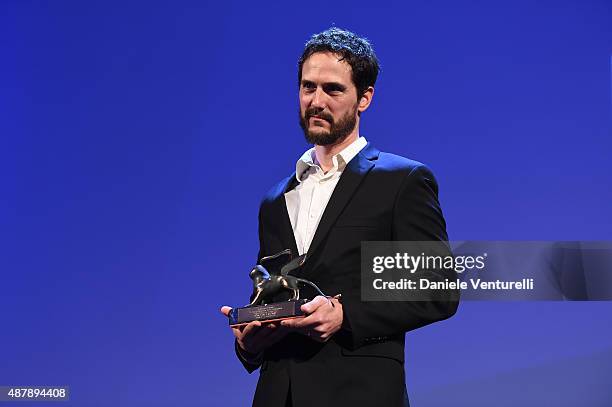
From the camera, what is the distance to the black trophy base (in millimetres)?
1485

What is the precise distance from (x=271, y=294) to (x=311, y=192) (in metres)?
0.29

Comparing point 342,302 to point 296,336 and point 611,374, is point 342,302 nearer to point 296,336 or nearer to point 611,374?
point 296,336

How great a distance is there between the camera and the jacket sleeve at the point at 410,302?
156 centimetres

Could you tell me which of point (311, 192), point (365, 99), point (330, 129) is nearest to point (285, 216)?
point (311, 192)

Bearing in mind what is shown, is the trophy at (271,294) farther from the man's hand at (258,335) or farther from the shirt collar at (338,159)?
the shirt collar at (338,159)

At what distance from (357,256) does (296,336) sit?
20 cm

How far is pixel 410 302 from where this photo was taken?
161 cm

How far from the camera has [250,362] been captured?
5.69ft

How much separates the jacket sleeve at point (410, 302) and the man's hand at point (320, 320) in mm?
24

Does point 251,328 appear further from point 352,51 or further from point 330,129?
point 352,51

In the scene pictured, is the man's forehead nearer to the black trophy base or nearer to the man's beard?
the man's beard

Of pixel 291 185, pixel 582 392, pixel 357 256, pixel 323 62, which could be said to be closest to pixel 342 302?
pixel 357 256

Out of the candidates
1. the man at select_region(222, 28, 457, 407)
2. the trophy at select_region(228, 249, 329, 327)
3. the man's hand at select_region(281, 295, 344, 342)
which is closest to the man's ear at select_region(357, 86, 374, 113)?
the man at select_region(222, 28, 457, 407)

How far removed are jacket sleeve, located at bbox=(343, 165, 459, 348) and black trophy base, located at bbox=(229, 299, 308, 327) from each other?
11 cm
